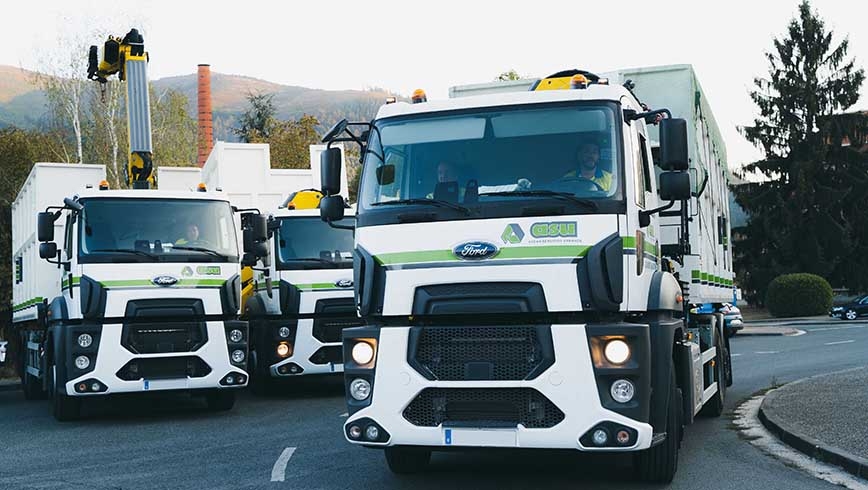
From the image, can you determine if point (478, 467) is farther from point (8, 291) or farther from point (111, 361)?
point (8, 291)

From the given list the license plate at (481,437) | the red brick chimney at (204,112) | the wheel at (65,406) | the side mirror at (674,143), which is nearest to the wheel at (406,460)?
the license plate at (481,437)

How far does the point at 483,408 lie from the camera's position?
7316 millimetres

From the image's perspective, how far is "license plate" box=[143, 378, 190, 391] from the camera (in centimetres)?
1317

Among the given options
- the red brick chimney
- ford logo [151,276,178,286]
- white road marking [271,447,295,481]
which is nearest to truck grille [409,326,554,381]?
white road marking [271,447,295,481]

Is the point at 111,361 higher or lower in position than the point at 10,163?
lower

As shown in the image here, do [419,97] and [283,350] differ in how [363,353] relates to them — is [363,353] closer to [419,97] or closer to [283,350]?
[419,97]

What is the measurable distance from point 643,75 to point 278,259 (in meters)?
6.62

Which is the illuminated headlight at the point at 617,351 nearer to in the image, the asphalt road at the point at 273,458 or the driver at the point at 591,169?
the asphalt road at the point at 273,458

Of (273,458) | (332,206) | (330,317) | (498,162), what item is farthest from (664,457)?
(330,317)

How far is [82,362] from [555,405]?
305 inches

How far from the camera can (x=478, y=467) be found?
9.24m

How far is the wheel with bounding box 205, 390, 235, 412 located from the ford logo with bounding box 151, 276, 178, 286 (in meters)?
1.87

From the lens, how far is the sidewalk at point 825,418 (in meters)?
9.09

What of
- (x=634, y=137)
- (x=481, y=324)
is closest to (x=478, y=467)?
(x=481, y=324)
